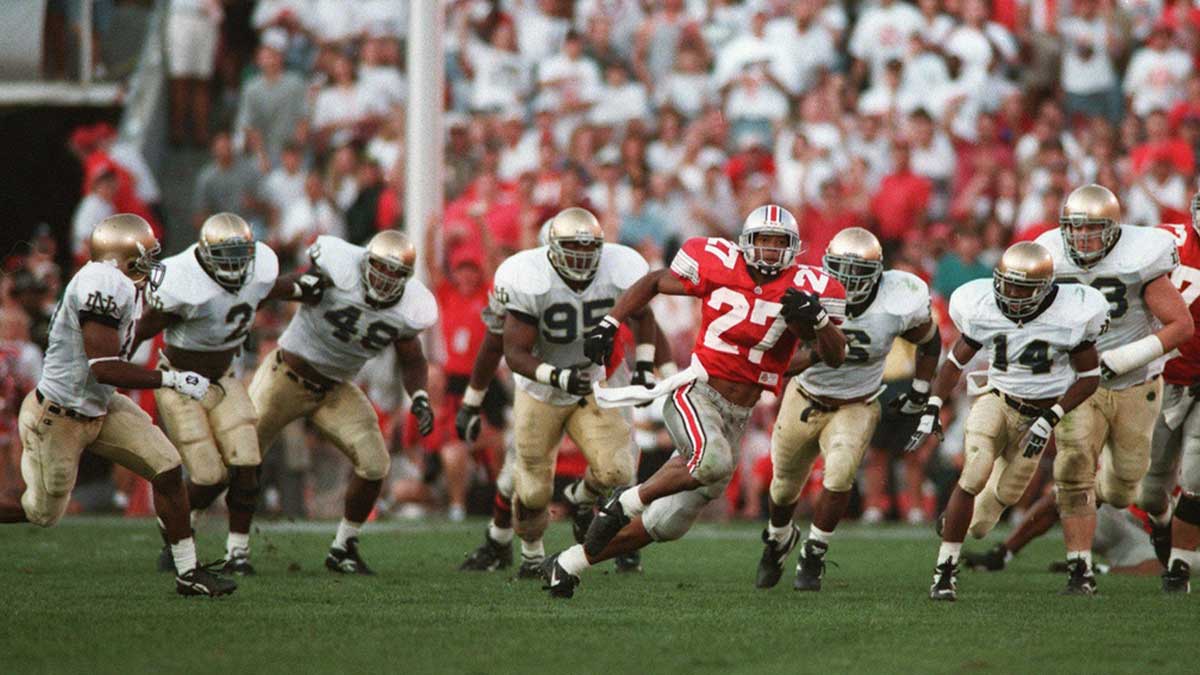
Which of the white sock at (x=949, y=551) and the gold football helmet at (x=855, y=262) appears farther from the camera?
the gold football helmet at (x=855, y=262)

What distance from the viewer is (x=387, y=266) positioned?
8.84 metres

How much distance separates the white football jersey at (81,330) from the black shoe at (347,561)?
1820mm

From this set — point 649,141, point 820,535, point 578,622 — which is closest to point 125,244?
point 578,622

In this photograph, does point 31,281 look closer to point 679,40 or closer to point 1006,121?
point 679,40

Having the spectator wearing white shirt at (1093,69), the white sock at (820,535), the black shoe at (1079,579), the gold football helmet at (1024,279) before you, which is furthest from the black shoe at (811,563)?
the spectator wearing white shirt at (1093,69)

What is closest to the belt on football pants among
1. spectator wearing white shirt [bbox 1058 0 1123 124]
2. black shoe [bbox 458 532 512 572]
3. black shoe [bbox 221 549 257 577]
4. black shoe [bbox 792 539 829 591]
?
black shoe [bbox 221 549 257 577]

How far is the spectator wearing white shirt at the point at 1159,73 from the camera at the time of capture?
1466 centimetres

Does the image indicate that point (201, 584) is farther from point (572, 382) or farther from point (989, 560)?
point (989, 560)

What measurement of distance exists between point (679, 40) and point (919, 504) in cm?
495

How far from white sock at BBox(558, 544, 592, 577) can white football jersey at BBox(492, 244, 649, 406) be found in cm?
146

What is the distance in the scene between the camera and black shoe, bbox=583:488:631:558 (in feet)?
23.8

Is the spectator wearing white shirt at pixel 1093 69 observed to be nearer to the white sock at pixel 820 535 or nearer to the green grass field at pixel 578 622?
the green grass field at pixel 578 622

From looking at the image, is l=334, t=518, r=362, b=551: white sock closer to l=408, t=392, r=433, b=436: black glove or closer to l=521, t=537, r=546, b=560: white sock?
l=408, t=392, r=433, b=436: black glove

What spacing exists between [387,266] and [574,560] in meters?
2.17
